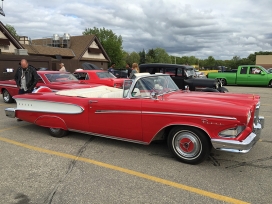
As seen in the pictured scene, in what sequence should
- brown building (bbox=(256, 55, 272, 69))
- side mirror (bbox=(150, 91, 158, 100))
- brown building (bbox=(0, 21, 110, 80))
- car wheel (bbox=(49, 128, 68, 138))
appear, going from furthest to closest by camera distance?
brown building (bbox=(256, 55, 272, 69)), brown building (bbox=(0, 21, 110, 80)), car wheel (bbox=(49, 128, 68, 138)), side mirror (bbox=(150, 91, 158, 100))

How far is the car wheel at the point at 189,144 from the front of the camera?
3.76m

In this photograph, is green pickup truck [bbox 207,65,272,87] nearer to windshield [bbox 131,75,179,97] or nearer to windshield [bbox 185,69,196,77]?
windshield [bbox 185,69,196,77]

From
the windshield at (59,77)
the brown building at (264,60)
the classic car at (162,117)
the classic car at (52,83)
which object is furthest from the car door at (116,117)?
the brown building at (264,60)

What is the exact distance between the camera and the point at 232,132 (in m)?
3.55

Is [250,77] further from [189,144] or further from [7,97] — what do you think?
[189,144]

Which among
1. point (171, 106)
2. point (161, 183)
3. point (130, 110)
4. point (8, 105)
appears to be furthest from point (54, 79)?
point (161, 183)

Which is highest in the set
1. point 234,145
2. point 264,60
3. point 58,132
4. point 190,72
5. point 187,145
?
point 264,60

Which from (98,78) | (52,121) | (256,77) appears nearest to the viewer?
(52,121)

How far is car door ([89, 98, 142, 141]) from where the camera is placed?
14.0 feet

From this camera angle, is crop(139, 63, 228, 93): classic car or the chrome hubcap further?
crop(139, 63, 228, 93): classic car

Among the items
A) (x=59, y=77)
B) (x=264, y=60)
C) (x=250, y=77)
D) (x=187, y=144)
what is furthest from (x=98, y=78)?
(x=264, y=60)

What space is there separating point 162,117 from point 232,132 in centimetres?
105

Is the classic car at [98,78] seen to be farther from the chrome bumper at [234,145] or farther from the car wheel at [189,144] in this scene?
the chrome bumper at [234,145]

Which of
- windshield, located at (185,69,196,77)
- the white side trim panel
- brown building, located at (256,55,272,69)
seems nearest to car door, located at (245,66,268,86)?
windshield, located at (185,69,196,77)
